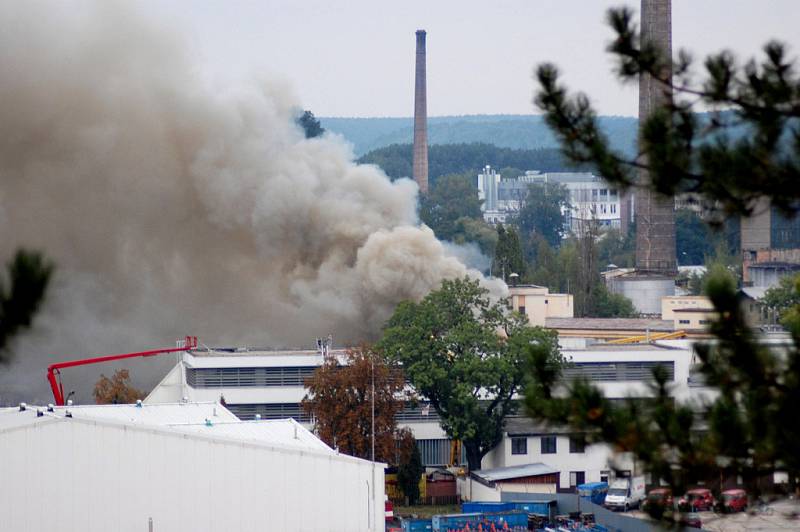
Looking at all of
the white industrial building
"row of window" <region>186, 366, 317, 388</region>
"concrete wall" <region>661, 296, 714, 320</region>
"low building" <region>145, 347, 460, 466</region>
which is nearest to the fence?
the white industrial building

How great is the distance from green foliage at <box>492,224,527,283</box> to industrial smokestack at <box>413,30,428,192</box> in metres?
41.0

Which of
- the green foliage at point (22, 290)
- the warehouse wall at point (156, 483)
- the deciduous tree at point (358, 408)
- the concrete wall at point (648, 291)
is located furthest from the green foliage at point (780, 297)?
the green foliage at point (22, 290)

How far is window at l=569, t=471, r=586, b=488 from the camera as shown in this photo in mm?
40000

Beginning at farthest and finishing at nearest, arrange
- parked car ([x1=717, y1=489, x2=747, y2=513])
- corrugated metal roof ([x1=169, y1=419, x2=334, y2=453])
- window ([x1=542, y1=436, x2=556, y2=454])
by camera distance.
→ window ([x1=542, y1=436, x2=556, y2=454]) < corrugated metal roof ([x1=169, y1=419, x2=334, y2=453]) < parked car ([x1=717, y1=489, x2=747, y2=513])

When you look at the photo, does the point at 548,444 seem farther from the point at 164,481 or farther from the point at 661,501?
the point at 661,501

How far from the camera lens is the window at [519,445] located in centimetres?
4003

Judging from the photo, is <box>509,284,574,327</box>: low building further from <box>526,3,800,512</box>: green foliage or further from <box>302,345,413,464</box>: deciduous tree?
<box>526,3,800,512</box>: green foliage

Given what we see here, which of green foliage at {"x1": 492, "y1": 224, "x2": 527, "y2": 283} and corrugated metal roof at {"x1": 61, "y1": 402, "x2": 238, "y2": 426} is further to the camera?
green foliage at {"x1": 492, "y1": 224, "x2": 527, "y2": 283}

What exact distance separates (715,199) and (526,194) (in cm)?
13247

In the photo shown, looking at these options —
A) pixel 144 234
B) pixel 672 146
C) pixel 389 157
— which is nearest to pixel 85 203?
pixel 144 234

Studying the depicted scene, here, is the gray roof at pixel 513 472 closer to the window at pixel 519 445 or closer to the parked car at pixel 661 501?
the window at pixel 519 445

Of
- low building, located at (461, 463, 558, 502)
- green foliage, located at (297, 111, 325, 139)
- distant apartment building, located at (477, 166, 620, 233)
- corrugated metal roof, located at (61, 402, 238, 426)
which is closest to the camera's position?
corrugated metal roof, located at (61, 402, 238, 426)

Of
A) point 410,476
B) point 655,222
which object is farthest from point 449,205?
point 410,476

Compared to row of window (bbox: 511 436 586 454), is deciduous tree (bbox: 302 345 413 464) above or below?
above
